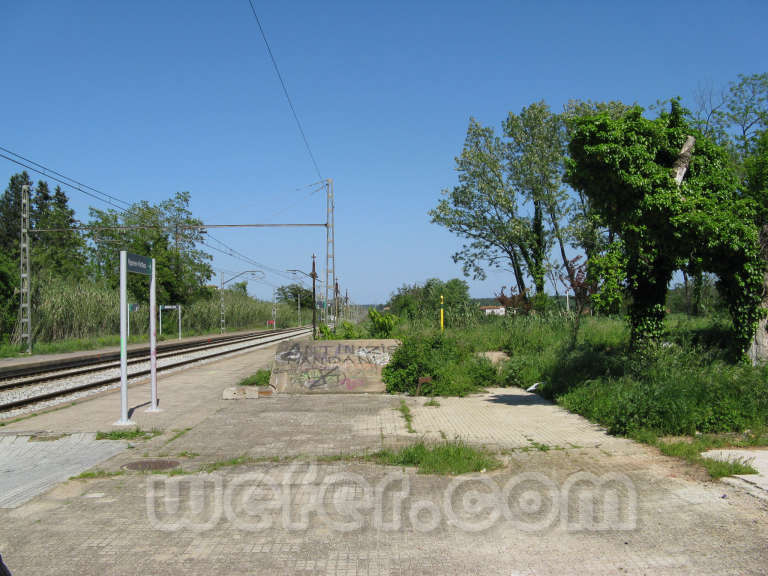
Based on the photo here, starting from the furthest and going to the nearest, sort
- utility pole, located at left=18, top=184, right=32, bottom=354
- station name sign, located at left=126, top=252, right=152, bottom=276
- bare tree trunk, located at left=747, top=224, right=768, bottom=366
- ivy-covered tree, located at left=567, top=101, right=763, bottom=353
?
utility pole, located at left=18, top=184, right=32, bottom=354 → station name sign, located at left=126, top=252, right=152, bottom=276 → bare tree trunk, located at left=747, top=224, right=768, bottom=366 → ivy-covered tree, located at left=567, top=101, right=763, bottom=353

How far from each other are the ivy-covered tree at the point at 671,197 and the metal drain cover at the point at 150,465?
8.20 meters

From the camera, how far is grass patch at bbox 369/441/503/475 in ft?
21.9

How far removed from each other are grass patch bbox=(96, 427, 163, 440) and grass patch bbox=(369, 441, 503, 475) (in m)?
4.00

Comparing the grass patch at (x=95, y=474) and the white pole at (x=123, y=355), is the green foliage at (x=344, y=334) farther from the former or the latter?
the grass patch at (x=95, y=474)

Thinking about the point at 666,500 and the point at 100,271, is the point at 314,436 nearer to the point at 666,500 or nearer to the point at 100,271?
the point at 666,500

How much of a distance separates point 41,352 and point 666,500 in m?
31.6

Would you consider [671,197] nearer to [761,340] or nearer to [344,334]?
[761,340]

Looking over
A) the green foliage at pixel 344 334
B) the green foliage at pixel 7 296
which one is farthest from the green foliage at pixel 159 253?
the green foliage at pixel 344 334

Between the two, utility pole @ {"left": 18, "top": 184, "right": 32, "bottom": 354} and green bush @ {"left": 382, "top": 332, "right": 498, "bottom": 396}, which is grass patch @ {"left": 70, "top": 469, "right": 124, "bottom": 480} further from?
utility pole @ {"left": 18, "top": 184, "right": 32, "bottom": 354}

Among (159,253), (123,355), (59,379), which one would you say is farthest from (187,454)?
(159,253)

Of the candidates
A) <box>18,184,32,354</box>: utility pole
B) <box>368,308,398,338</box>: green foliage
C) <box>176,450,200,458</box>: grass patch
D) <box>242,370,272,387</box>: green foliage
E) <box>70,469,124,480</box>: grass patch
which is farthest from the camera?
<box>18,184,32,354</box>: utility pole

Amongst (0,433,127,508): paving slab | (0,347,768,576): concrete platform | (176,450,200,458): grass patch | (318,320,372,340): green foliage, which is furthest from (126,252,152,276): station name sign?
(318,320,372,340): green foliage

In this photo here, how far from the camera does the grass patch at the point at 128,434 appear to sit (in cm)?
895

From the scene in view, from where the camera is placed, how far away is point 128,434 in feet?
29.7
